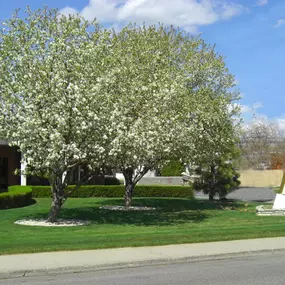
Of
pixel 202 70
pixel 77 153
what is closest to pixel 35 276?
pixel 77 153

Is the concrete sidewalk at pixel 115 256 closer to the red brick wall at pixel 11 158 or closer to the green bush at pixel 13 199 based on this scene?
the green bush at pixel 13 199

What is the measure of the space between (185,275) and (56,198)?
10167mm

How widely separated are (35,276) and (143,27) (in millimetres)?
22583

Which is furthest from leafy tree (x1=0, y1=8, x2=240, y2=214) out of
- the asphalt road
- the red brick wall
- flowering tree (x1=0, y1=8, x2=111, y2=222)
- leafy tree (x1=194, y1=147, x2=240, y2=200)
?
the red brick wall

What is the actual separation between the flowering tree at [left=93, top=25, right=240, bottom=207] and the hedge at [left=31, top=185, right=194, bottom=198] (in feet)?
32.3

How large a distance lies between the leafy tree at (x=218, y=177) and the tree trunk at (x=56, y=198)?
678 inches

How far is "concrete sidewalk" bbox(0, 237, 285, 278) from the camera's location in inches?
404

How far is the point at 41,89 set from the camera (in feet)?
57.9

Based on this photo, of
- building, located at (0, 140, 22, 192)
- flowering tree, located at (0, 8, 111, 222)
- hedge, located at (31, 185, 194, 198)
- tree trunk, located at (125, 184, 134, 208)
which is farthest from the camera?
building, located at (0, 140, 22, 192)

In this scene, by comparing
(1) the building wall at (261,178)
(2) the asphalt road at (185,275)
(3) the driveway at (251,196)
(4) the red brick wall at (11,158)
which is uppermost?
(4) the red brick wall at (11,158)

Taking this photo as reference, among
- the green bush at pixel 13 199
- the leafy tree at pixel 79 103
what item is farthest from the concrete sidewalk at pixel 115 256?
the green bush at pixel 13 199

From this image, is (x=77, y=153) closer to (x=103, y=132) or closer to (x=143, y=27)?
(x=103, y=132)

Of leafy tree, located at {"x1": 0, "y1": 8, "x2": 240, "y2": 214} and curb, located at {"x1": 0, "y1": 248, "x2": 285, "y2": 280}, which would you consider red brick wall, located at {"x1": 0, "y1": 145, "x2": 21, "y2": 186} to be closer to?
leafy tree, located at {"x1": 0, "y1": 8, "x2": 240, "y2": 214}

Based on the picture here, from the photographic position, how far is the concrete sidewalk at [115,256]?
33.7 ft
